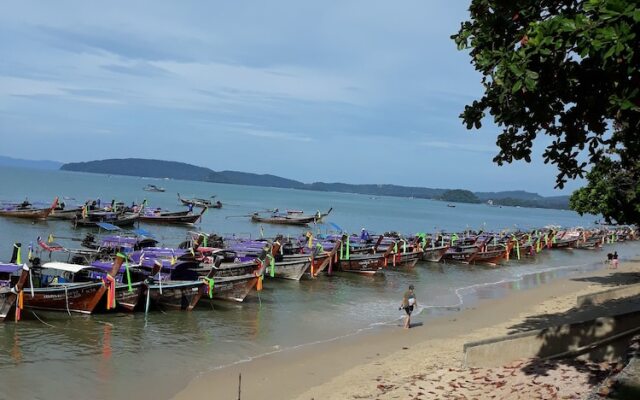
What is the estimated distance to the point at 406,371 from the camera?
43.0ft

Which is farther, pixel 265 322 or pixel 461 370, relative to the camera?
pixel 265 322

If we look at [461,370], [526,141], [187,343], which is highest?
[526,141]

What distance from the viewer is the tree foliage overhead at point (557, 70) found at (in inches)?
224

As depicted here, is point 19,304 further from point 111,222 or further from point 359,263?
point 111,222

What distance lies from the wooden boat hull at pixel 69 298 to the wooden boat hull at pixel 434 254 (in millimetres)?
26985

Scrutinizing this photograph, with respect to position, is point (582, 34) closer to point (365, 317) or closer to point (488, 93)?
point (488, 93)

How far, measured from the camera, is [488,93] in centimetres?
781

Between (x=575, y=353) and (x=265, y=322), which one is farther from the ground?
(x=575, y=353)

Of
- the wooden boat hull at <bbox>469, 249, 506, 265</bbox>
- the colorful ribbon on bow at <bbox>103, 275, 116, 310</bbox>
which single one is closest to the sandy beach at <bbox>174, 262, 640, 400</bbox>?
the colorful ribbon on bow at <bbox>103, 275, 116, 310</bbox>

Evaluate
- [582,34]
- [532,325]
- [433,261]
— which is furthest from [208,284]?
[433,261]

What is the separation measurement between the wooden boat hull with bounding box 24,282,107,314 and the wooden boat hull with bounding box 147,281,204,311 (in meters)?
1.87

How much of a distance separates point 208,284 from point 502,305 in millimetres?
12618

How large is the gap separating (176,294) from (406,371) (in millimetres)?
9907

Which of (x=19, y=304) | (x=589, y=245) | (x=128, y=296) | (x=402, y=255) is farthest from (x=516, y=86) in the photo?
(x=589, y=245)
